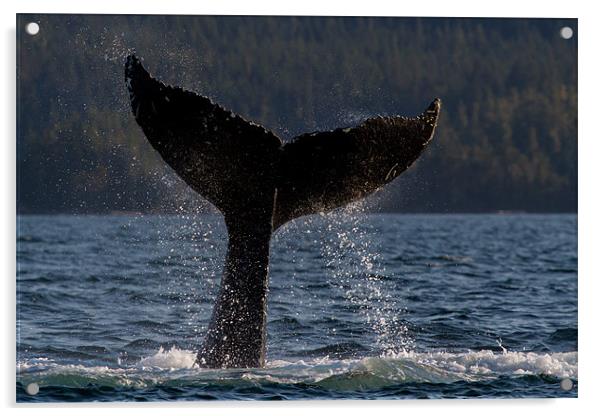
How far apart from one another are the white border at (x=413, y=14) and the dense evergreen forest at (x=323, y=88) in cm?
22

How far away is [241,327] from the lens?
12.5 m

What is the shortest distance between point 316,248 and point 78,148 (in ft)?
17.4

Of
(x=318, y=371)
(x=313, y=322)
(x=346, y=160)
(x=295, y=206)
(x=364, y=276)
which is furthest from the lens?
(x=364, y=276)

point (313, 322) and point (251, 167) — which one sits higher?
point (251, 167)

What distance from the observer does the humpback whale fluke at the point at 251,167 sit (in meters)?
11.8

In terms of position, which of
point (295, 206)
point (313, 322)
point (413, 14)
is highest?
point (413, 14)

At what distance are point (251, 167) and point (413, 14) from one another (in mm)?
2517

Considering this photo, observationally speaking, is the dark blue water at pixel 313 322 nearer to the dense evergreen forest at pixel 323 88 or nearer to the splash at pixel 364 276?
the splash at pixel 364 276

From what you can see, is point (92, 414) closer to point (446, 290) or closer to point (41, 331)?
point (41, 331)

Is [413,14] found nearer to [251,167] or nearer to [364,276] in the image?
[251,167]

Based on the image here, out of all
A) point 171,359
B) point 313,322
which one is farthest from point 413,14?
point 313,322

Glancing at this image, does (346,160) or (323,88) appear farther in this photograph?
(323,88)

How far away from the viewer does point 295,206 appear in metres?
12.4

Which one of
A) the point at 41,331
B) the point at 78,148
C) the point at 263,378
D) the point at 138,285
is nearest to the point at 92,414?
the point at 263,378
